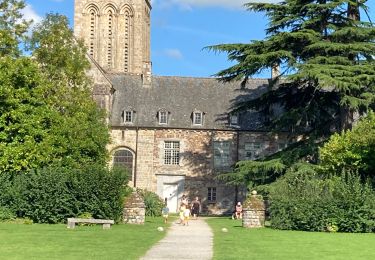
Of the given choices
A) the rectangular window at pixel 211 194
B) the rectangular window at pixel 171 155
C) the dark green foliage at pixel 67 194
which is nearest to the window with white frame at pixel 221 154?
the rectangular window at pixel 211 194

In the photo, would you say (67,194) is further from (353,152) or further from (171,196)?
(171,196)

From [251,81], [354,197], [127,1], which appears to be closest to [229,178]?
[354,197]

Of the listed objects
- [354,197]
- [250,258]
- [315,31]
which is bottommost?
[250,258]

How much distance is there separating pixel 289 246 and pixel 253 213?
8.72m

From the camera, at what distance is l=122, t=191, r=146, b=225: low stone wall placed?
27.7 meters

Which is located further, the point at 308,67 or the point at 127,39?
the point at 127,39

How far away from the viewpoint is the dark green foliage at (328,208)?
2598cm

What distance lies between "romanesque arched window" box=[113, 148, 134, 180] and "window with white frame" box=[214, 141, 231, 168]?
6.08m

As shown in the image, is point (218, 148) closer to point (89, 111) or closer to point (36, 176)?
point (89, 111)

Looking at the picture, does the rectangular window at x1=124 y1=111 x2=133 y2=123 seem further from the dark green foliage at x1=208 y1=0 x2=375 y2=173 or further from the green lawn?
the green lawn

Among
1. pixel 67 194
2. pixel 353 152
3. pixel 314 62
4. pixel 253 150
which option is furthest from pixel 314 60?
pixel 253 150

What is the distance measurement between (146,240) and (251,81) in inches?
1350

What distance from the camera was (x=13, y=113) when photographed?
31047 millimetres

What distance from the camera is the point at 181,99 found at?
51.3 metres
